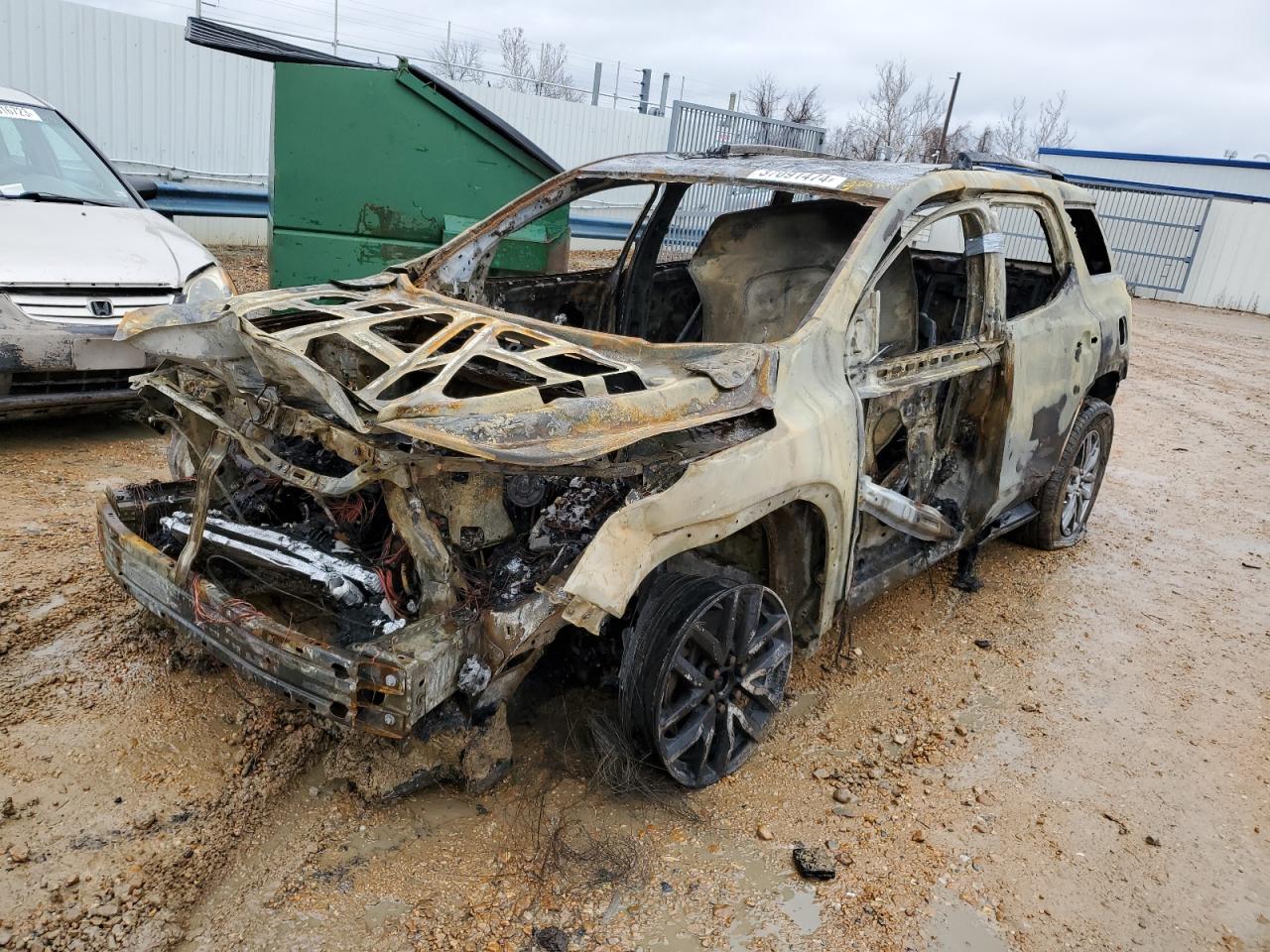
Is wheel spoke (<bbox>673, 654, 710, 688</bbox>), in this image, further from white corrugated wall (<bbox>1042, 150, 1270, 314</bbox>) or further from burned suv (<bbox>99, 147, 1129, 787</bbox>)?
white corrugated wall (<bbox>1042, 150, 1270, 314</bbox>)

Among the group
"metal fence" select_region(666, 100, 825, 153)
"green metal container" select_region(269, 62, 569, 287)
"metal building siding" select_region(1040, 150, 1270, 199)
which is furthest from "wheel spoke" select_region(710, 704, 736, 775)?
"metal building siding" select_region(1040, 150, 1270, 199)

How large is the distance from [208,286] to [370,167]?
6.01 feet

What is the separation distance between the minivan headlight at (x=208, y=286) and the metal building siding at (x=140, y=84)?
23.1 feet

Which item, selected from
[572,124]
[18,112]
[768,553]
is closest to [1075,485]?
[768,553]

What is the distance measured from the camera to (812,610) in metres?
3.21

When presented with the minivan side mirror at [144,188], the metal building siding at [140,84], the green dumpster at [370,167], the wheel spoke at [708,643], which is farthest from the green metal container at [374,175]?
the metal building siding at [140,84]

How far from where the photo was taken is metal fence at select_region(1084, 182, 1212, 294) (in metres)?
19.9

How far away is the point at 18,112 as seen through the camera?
5883 millimetres

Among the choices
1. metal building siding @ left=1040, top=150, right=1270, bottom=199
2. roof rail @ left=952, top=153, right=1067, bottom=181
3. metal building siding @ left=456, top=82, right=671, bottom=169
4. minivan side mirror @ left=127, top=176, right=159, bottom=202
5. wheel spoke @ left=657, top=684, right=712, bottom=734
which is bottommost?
wheel spoke @ left=657, top=684, right=712, bottom=734

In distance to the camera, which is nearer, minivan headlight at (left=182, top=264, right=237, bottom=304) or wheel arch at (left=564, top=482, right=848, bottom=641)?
wheel arch at (left=564, top=482, right=848, bottom=641)

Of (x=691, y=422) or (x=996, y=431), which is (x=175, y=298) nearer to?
(x=691, y=422)

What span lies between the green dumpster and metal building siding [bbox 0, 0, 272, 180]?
497 cm

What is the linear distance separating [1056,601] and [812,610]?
206cm

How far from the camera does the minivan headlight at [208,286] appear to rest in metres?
5.21
